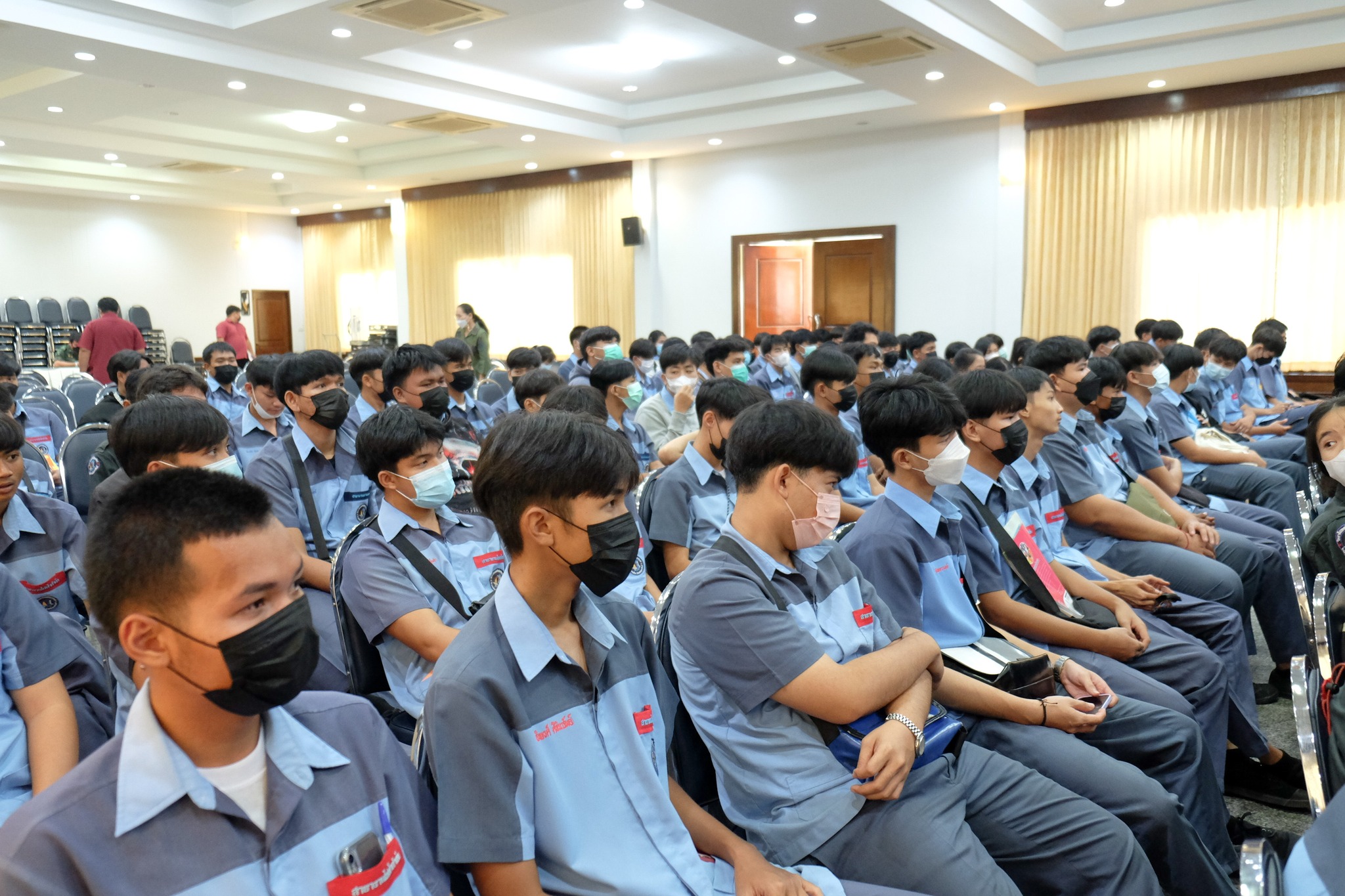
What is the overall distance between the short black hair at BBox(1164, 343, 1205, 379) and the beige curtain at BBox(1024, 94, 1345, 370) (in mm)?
4331

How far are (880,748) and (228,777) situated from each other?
1.06 m

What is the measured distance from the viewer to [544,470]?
4.89ft

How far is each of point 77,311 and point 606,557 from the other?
17.2 meters

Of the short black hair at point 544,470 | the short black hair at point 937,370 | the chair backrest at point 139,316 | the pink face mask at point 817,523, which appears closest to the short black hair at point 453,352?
the short black hair at point 937,370

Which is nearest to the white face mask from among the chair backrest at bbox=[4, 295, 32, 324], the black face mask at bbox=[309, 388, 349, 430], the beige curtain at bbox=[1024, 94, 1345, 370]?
the black face mask at bbox=[309, 388, 349, 430]

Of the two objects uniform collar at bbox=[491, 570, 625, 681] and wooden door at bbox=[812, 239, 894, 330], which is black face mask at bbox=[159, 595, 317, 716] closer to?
uniform collar at bbox=[491, 570, 625, 681]

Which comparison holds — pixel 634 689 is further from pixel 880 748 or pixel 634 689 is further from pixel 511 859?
pixel 880 748

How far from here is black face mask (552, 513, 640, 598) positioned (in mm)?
1479

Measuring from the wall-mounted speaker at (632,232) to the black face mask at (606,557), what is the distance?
11.5 metres

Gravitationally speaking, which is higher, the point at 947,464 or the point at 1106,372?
the point at 1106,372

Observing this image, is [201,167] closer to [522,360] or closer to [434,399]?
[522,360]

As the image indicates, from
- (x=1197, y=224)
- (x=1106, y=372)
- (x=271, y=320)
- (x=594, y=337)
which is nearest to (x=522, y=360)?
(x=594, y=337)

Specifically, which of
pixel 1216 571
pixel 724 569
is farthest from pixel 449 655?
→ pixel 1216 571

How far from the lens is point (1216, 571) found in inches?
132
